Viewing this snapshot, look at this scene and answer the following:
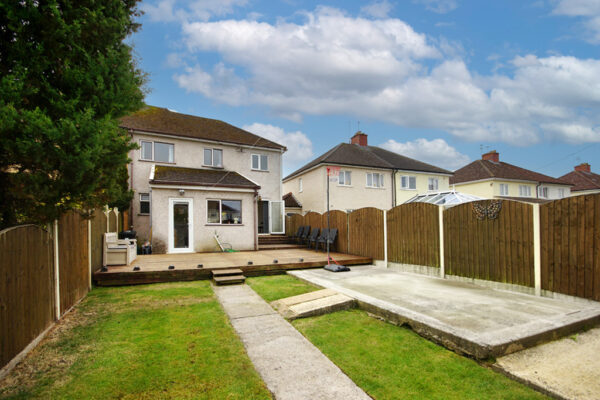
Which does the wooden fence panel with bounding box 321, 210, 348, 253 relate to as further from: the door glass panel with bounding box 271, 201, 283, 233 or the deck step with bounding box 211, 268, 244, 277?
the door glass panel with bounding box 271, 201, 283, 233

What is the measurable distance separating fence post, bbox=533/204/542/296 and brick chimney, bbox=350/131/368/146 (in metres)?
22.2

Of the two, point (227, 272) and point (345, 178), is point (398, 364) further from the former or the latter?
point (345, 178)

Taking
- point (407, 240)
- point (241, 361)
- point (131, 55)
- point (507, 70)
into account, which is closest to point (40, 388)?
point (241, 361)

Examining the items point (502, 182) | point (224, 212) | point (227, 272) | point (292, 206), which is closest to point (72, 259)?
point (227, 272)

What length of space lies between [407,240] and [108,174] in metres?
8.27

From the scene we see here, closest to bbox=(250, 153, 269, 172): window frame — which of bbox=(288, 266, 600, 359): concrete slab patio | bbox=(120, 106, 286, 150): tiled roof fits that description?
bbox=(120, 106, 286, 150): tiled roof

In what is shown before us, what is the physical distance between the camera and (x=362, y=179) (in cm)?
2377

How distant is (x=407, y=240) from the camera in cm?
941

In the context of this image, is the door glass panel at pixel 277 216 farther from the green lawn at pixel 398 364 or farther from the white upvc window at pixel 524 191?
the white upvc window at pixel 524 191

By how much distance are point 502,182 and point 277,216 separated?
24470mm

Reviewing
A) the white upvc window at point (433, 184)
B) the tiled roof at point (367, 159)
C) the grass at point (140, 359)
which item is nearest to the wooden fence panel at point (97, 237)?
the grass at point (140, 359)

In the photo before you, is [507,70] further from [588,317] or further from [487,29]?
[588,317]

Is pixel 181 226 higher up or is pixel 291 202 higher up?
pixel 291 202

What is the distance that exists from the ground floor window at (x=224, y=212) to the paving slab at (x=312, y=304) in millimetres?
8695
